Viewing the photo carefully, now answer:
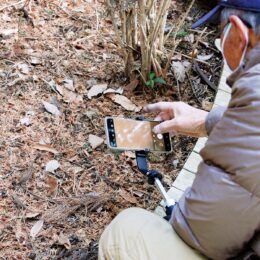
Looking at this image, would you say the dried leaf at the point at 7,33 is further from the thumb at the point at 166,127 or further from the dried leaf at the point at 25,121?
the thumb at the point at 166,127

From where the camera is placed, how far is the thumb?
2.34 meters

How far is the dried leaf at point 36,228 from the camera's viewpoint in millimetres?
2568

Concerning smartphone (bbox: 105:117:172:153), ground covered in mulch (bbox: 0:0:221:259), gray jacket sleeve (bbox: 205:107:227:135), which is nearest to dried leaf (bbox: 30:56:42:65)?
ground covered in mulch (bbox: 0:0:221:259)

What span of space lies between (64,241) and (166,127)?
2.48 ft

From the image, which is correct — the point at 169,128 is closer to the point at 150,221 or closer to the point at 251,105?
the point at 150,221

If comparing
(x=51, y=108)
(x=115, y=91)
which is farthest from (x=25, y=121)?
(x=115, y=91)

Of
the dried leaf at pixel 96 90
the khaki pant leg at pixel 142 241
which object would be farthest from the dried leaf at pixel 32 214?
the dried leaf at pixel 96 90

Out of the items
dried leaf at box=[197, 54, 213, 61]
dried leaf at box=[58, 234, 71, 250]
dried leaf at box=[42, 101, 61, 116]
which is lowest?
dried leaf at box=[58, 234, 71, 250]

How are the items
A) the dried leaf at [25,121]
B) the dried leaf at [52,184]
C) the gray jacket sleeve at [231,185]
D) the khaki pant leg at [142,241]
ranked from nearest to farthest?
1. the gray jacket sleeve at [231,185]
2. the khaki pant leg at [142,241]
3. the dried leaf at [52,184]
4. the dried leaf at [25,121]

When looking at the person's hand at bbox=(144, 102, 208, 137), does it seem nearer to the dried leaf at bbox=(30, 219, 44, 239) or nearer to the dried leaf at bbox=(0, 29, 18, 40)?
the dried leaf at bbox=(30, 219, 44, 239)


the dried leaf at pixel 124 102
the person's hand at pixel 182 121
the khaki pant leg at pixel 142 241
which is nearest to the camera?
the khaki pant leg at pixel 142 241

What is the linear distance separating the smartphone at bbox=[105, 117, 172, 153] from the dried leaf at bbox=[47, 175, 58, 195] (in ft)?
1.65

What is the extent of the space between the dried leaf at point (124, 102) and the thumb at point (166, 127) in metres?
0.86

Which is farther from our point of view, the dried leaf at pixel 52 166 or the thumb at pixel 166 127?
the dried leaf at pixel 52 166
